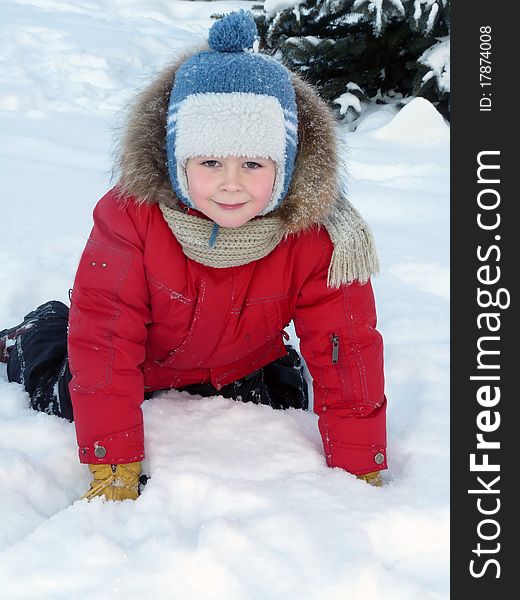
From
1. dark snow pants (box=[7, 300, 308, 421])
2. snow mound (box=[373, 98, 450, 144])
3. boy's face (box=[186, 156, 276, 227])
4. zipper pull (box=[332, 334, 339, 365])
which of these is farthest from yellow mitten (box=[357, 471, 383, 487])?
snow mound (box=[373, 98, 450, 144])

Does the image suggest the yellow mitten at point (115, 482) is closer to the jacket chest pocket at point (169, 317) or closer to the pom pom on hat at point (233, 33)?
the jacket chest pocket at point (169, 317)

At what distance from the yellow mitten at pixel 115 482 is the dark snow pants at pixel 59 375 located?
0.29 m

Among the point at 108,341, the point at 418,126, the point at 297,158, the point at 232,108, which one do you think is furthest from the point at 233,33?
the point at 418,126

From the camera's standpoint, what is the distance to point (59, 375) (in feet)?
6.15

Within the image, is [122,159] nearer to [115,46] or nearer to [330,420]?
[330,420]

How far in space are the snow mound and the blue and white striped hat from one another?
2750 mm

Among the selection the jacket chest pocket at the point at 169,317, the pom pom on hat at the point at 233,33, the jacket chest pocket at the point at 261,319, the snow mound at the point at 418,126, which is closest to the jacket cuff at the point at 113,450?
the jacket chest pocket at the point at 169,317

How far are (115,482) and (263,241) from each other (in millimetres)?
573

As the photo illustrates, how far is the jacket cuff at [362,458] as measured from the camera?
159cm

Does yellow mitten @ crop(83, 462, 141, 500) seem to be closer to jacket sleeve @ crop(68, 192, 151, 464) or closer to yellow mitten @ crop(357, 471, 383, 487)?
jacket sleeve @ crop(68, 192, 151, 464)

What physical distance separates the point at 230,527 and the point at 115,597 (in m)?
0.23

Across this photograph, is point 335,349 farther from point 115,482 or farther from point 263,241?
point 115,482

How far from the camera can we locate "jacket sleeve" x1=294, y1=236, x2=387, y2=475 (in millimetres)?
1603

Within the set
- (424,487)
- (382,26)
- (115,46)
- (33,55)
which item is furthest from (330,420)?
(115,46)
